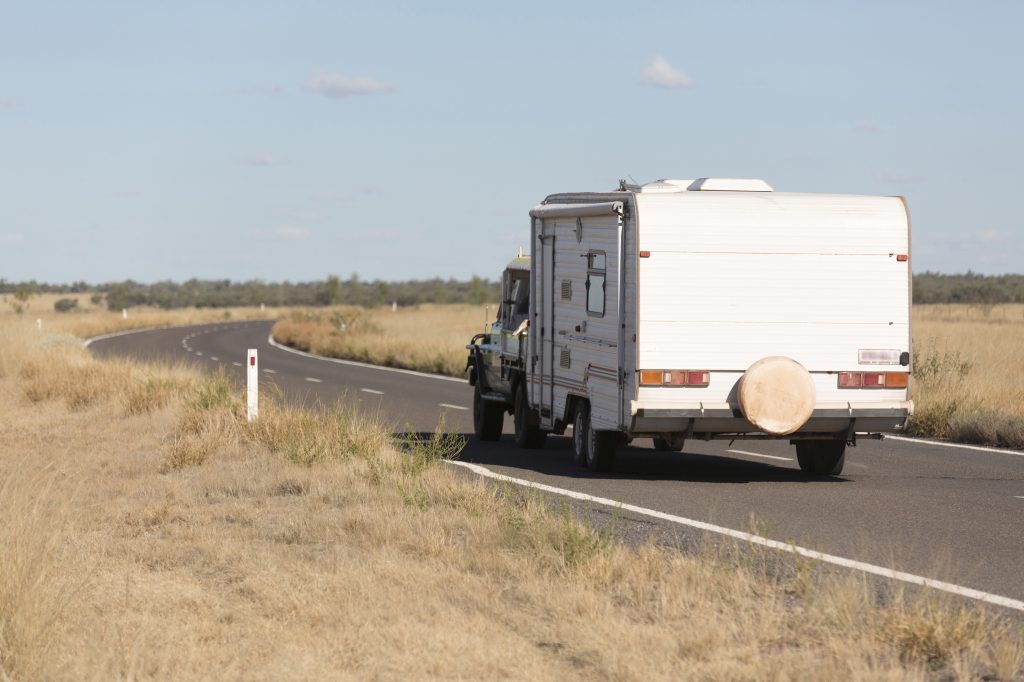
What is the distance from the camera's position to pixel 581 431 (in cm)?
1543

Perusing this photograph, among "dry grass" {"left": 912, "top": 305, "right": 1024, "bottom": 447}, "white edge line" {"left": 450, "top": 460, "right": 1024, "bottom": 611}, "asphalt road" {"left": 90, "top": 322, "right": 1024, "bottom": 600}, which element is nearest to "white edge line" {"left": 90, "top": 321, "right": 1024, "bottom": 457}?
"asphalt road" {"left": 90, "top": 322, "right": 1024, "bottom": 600}

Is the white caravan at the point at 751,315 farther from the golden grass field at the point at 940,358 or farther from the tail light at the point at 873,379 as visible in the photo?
the golden grass field at the point at 940,358

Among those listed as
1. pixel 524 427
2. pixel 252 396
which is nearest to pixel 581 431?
pixel 524 427

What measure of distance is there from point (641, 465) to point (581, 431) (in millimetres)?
901

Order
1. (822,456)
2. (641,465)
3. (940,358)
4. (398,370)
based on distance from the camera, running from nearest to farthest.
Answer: (822,456)
(641,465)
(940,358)
(398,370)

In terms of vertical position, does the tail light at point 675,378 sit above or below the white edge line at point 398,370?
above

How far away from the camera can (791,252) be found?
547 inches

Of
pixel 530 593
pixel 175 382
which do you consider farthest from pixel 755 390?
pixel 175 382

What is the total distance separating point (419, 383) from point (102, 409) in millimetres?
10546

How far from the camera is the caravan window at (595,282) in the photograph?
14531 millimetres

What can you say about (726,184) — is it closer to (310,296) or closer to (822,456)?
(822,456)

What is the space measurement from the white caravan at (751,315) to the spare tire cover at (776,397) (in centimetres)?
1

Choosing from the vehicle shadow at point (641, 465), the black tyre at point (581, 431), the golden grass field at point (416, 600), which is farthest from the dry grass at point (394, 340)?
the golden grass field at point (416, 600)

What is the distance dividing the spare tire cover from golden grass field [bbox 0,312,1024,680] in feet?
8.67
